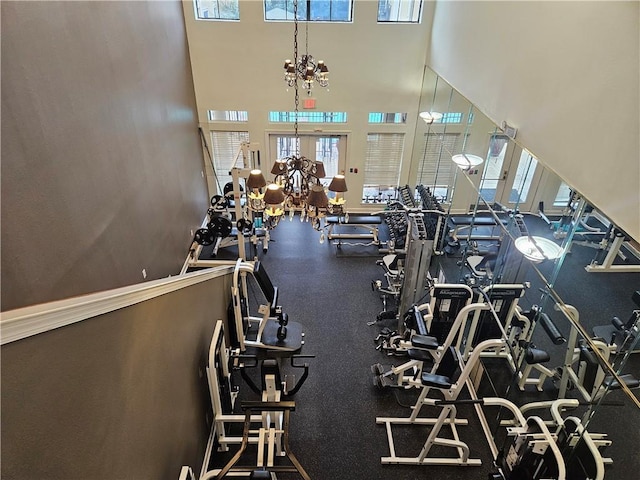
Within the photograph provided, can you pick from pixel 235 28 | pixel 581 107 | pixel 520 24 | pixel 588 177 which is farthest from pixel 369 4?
pixel 588 177

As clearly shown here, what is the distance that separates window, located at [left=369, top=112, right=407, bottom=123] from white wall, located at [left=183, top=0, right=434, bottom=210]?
0.11 m

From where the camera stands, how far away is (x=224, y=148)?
8289 millimetres

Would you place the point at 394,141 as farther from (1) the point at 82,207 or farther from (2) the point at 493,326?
(1) the point at 82,207

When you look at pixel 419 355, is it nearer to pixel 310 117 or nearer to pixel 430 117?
pixel 430 117

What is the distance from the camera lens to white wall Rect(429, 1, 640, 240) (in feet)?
9.41

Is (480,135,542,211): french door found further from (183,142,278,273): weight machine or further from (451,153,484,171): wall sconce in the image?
(183,142,278,273): weight machine

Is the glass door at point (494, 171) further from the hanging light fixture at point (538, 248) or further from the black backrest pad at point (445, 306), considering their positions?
the black backrest pad at point (445, 306)

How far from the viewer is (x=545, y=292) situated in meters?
3.90

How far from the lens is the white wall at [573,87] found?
2.87m

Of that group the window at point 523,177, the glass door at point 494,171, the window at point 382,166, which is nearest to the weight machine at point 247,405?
the window at point 523,177

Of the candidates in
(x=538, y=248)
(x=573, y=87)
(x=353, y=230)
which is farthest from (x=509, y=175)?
(x=353, y=230)

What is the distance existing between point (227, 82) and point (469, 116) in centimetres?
442

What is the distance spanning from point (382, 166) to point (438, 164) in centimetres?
146

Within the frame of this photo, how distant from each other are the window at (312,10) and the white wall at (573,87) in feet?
8.51
